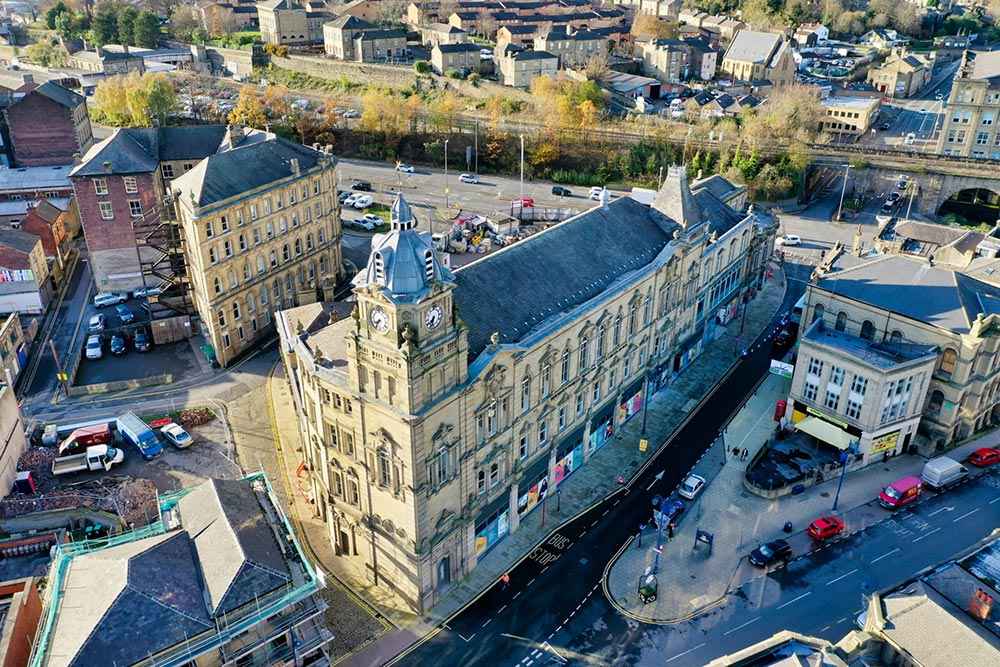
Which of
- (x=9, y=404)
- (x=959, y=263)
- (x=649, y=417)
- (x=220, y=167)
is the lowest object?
(x=649, y=417)

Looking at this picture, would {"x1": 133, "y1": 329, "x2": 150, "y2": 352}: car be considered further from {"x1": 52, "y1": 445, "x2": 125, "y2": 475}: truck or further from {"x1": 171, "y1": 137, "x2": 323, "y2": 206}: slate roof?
{"x1": 52, "y1": 445, "x2": 125, "y2": 475}: truck

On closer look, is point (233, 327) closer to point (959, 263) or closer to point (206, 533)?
point (206, 533)

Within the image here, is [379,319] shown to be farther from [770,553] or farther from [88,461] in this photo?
[88,461]

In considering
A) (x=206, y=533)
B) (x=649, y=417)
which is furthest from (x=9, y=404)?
(x=649, y=417)

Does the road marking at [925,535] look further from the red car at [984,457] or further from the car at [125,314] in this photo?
the car at [125,314]

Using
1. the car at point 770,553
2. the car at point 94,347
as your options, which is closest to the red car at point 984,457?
the car at point 770,553

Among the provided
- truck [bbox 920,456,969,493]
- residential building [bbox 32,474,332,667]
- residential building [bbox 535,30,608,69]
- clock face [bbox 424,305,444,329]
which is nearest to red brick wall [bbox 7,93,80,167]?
residential building [bbox 535,30,608,69]
